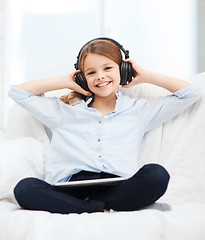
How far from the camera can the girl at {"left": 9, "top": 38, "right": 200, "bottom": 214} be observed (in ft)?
4.22

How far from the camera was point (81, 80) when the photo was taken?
4.59 feet

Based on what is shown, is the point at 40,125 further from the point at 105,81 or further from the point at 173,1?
the point at 173,1

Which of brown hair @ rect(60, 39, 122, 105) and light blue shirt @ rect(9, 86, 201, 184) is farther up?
brown hair @ rect(60, 39, 122, 105)

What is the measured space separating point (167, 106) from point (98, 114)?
0.29m

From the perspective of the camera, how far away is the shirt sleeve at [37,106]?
1.41 m

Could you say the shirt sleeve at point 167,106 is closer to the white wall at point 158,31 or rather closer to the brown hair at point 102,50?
the brown hair at point 102,50

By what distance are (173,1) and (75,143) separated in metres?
1.80

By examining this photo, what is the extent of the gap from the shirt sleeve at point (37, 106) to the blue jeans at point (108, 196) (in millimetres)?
388

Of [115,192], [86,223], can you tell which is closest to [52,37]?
[115,192]

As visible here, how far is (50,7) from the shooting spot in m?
2.84

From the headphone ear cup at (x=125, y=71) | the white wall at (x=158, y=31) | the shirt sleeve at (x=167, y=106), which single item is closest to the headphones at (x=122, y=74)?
the headphone ear cup at (x=125, y=71)

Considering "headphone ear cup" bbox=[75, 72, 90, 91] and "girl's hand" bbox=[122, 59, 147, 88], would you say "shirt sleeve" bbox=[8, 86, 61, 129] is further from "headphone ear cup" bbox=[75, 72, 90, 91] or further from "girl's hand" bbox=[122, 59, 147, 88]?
"girl's hand" bbox=[122, 59, 147, 88]

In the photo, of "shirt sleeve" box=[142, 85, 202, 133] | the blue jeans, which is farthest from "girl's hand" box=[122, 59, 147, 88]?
the blue jeans

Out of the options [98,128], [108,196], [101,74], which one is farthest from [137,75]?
[108,196]
